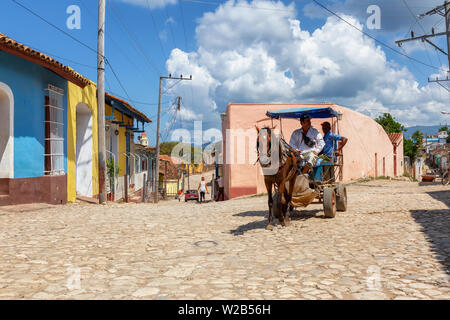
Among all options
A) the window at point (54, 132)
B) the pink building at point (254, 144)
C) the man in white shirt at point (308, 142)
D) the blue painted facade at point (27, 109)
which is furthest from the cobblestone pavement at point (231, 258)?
the pink building at point (254, 144)

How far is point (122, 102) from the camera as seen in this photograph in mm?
18641

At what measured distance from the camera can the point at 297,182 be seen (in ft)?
25.4

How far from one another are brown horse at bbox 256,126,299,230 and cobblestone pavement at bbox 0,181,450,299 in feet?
1.56

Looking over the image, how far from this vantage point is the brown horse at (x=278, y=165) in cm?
639

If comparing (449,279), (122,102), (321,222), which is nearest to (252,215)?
(321,222)

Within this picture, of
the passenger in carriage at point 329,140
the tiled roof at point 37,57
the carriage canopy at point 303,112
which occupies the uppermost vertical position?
the tiled roof at point 37,57

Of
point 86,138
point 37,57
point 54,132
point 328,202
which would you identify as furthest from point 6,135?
point 328,202

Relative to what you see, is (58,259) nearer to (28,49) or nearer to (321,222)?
(321,222)

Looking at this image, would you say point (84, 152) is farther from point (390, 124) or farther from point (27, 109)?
point (390, 124)

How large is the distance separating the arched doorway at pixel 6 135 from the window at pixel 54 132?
137 cm

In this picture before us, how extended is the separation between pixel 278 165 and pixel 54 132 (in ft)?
27.2

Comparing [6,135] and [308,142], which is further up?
[6,135]

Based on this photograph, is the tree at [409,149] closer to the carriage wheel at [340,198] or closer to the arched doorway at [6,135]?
the carriage wheel at [340,198]

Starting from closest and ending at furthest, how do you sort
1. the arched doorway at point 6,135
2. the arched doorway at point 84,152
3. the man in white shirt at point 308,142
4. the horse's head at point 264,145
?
the horse's head at point 264,145 → the man in white shirt at point 308,142 → the arched doorway at point 6,135 → the arched doorway at point 84,152
